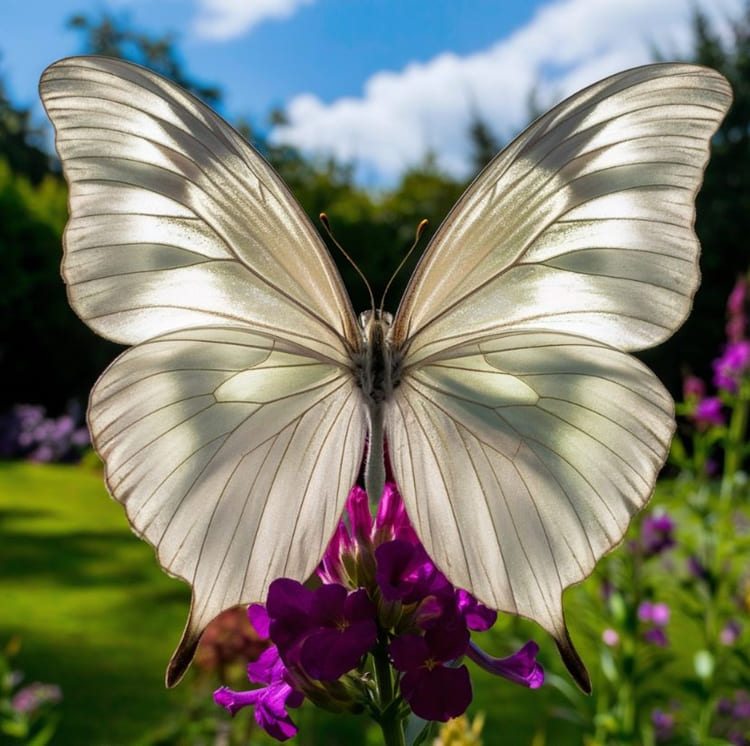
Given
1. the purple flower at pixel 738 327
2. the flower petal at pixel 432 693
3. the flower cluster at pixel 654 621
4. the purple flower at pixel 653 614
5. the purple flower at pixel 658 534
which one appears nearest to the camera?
the flower petal at pixel 432 693

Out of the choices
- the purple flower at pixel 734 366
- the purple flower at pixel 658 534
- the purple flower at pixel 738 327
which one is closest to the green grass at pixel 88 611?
the purple flower at pixel 658 534

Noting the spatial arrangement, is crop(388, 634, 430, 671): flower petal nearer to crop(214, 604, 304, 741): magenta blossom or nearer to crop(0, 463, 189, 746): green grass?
crop(214, 604, 304, 741): magenta blossom

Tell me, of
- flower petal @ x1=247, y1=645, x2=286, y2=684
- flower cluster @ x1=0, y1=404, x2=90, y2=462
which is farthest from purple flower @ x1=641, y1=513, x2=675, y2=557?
flower cluster @ x1=0, y1=404, x2=90, y2=462

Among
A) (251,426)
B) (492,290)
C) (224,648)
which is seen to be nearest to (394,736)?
(251,426)

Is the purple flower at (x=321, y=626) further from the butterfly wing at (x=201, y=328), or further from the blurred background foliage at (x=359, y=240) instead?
the blurred background foliage at (x=359, y=240)

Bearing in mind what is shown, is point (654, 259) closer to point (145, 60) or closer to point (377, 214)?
point (377, 214)

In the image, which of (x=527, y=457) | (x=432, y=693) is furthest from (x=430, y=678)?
(x=527, y=457)
